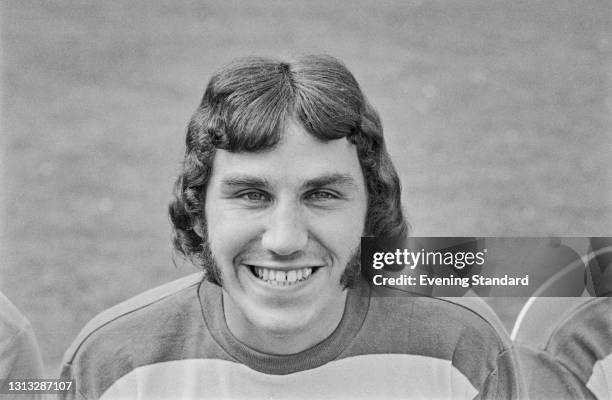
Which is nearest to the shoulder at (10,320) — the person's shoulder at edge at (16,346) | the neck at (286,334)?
the person's shoulder at edge at (16,346)

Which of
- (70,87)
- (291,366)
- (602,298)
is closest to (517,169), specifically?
(602,298)

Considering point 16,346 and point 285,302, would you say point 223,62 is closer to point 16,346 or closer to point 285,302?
point 285,302

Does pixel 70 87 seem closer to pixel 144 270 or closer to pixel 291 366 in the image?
pixel 144 270

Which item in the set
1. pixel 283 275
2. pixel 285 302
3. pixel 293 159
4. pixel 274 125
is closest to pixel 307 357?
pixel 285 302

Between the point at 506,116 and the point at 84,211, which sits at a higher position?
the point at 506,116

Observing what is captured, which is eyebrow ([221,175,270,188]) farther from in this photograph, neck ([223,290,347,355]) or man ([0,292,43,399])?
man ([0,292,43,399])

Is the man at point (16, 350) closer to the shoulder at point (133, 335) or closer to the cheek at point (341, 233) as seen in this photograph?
the shoulder at point (133, 335)

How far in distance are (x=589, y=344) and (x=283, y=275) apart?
1204mm

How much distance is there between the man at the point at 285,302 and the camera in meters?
3.10

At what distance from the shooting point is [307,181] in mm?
3064

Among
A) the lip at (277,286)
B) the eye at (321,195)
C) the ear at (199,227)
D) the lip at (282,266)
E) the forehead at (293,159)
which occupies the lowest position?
the lip at (277,286)

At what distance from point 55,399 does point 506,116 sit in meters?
1.99

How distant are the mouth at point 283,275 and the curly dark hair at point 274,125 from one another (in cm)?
17

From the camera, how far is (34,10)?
10.6 feet
